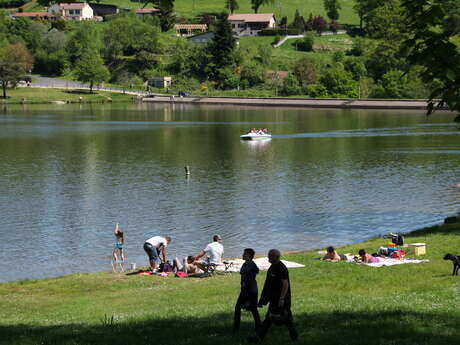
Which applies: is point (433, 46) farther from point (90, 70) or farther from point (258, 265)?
point (90, 70)

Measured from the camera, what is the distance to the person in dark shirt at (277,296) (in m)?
14.7

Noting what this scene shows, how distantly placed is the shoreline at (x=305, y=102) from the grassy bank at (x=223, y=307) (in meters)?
130

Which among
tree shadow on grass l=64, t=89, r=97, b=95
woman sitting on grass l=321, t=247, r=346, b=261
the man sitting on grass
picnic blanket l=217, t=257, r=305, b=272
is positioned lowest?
tree shadow on grass l=64, t=89, r=97, b=95

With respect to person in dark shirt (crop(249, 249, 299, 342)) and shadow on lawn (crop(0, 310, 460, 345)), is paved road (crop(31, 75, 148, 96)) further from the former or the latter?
person in dark shirt (crop(249, 249, 299, 342))

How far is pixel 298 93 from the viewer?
17888cm

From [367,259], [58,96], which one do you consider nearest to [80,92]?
[58,96]

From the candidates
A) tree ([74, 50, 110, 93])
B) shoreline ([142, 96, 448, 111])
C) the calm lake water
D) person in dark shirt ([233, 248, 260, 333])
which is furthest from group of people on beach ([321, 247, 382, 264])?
tree ([74, 50, 110, 93])

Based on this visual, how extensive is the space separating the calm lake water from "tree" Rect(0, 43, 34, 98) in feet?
206

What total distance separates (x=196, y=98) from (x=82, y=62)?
28816 millimetres

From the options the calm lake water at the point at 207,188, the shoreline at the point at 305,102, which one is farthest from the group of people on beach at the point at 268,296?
the shoreline at the point at 305,102

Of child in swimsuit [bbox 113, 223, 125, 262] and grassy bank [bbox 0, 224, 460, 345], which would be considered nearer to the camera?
grassy bank [bbox 0, 224, 460, 345]

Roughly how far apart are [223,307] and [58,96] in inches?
6450

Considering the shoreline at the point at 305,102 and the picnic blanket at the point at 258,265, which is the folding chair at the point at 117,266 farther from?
the shoreline at the point at 305,102

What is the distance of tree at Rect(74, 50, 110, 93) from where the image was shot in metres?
180
